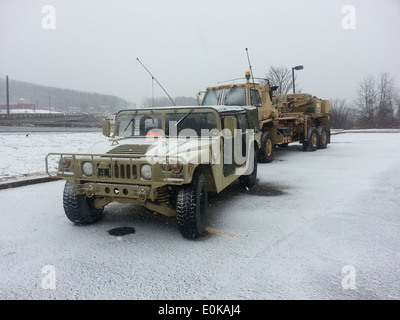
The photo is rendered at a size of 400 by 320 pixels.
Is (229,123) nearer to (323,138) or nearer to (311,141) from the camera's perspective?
(311,141)

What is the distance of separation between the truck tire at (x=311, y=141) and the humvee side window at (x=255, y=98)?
4569 millimetres

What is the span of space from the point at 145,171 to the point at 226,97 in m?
6.50

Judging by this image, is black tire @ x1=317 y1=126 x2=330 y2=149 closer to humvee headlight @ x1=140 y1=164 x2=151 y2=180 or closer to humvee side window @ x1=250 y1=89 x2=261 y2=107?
humvee side window @ x1=250 y1=89 x2=261 y2=107

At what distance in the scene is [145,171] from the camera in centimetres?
392

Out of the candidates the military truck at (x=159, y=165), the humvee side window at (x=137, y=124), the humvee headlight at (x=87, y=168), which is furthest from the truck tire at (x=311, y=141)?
the humvee headlight at (x=87, y=168)

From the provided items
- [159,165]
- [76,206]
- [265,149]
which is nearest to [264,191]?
[159,165]

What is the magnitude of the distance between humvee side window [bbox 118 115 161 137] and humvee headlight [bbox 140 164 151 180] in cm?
142

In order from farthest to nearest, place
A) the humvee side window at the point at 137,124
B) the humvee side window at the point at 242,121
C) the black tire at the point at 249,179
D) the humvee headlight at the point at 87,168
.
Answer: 1. the black tire at the point at 249,179
2. the humvee side window at the point at 242,121
3. the humvee side window at the point at 137,124
4. the humvee headlight at the point at 87,168

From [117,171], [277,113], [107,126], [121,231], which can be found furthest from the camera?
[277,113]

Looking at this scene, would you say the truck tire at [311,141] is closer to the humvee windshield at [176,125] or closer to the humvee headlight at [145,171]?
the humvee windshield at [176,125]

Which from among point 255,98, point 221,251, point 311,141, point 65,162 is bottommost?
point 221,251

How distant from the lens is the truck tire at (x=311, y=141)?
45.5ft

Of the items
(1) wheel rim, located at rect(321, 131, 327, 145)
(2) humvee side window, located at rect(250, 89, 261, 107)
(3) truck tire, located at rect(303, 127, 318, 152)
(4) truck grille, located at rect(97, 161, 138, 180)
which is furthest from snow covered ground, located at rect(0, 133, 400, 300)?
(1) wheel rim, located at rect(321, 131, 327, 145)
